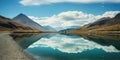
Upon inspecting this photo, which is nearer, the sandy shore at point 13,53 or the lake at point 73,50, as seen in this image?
the sandy shore at point 13,53

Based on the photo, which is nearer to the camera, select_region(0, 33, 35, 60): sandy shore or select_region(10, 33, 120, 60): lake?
select_region(0, 33, 35, 60): sandy shore

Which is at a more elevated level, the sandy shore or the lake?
the sandy shore

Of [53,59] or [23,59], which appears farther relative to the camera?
[53,59]

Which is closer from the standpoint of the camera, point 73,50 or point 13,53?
point 13,53

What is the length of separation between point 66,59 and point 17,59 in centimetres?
871

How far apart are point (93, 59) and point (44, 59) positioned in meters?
7.52

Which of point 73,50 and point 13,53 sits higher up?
point 13,53

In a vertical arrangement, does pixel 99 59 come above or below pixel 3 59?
below

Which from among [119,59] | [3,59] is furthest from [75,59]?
[3,59]

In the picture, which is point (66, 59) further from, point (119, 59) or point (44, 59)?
point (119, 59)

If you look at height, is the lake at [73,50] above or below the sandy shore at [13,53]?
below

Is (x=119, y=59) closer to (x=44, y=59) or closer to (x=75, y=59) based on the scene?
(x=75, y=59)

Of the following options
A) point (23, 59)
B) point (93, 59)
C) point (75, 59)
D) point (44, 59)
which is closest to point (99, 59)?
point (93, 59)

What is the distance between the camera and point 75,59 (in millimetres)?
35031
